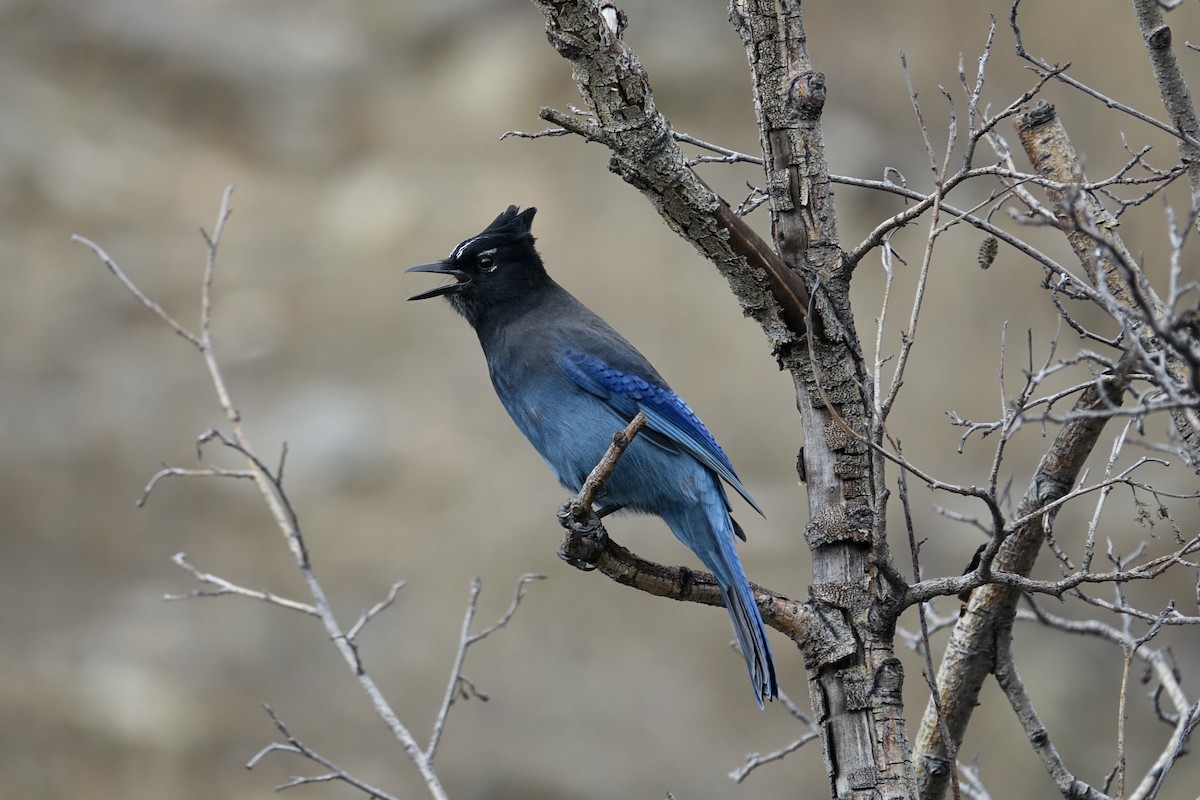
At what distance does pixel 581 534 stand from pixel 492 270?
5.29ft

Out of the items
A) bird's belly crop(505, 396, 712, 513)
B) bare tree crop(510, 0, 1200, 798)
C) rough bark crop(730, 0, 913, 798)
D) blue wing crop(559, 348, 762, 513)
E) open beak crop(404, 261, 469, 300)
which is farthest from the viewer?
open beak crop(404, 261, 469, 300)

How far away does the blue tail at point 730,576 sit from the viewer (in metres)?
3.37

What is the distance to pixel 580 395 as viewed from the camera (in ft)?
13.7

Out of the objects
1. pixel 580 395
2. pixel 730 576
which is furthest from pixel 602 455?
pixel 730 576

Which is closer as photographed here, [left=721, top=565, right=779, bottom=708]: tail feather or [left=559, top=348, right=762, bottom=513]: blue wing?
[left=721, top=565, right=779, bottom=708]: tail feather

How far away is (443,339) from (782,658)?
4156 mm

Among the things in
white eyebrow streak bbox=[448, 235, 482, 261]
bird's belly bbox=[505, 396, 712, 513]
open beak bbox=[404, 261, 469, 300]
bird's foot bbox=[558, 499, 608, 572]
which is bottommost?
bird's foot bbox=[558, 499, 608, 572]

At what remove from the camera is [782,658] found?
944 cm

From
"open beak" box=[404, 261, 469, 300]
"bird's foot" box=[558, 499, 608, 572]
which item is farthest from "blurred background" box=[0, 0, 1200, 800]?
"bird's foot" box=[558, 499, 608, 572]

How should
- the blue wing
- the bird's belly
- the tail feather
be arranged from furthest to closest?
the blue wing, the bird's belly, the tail feather

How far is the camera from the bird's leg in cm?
316

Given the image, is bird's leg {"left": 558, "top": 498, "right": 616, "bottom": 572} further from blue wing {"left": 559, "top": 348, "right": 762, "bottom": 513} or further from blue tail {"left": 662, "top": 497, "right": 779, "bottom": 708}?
blue wing {"left": 559, "top": 348, "right": 762, "bottom": 513}

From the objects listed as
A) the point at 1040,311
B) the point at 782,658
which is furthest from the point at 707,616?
the point at 1040,311

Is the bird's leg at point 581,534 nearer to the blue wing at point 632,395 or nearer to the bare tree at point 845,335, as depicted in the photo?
the bare tree at point 845,335
